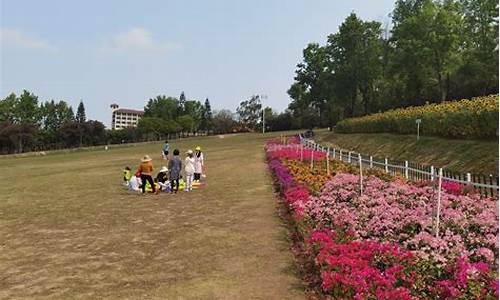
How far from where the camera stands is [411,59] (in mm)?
51781

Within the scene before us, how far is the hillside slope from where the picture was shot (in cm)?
2052

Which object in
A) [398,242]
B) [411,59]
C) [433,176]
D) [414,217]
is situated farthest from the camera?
[411,59]

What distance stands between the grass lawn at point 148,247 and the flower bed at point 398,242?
0.76 metres

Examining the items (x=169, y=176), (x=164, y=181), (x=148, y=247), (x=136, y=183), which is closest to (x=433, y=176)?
(x=148, y=247)

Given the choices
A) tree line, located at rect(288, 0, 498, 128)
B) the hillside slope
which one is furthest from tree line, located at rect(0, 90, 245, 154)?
the hillside slope

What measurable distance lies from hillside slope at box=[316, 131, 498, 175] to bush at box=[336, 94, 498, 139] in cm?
54

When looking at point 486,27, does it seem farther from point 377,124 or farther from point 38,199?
point 38,199

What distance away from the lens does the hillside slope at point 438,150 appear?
2052cm

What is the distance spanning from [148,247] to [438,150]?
841 inches

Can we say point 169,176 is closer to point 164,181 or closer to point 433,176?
point 164,181

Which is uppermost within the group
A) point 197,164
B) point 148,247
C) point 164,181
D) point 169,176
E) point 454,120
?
point 454,120

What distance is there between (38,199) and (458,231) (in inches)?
591

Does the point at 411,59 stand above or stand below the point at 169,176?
above

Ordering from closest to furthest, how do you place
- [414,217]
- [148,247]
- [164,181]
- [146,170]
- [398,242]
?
[398,242] < [414,217] < [148,247] < [146,170] < [164,181]
